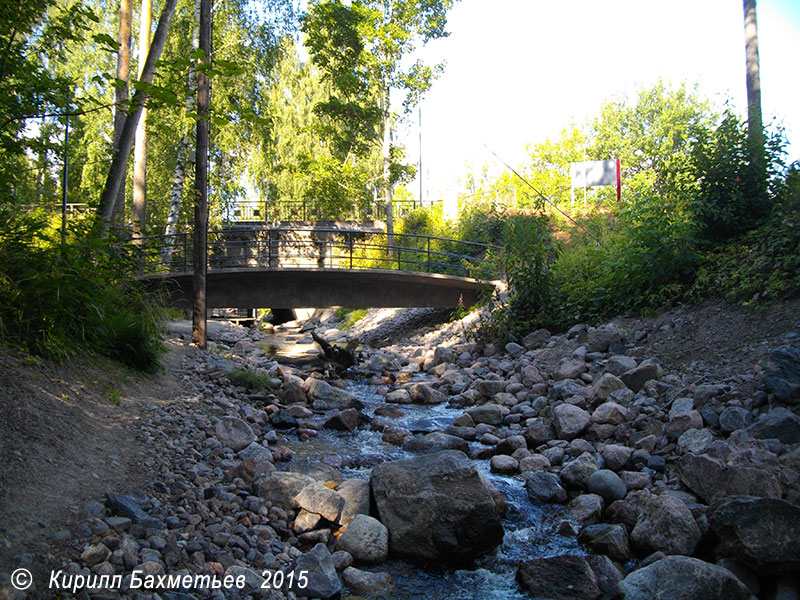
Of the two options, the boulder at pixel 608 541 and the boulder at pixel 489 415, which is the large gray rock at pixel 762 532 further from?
the boulder at pixel 489 415

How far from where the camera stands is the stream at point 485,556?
13.9 ft

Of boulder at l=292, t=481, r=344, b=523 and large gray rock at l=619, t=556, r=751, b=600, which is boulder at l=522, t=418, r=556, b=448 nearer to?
boulder at l=292, t=481, r=344, b=523

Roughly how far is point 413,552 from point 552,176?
51386 mm

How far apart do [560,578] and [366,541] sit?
146cm

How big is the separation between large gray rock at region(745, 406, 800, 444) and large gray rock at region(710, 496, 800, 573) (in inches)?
64.7

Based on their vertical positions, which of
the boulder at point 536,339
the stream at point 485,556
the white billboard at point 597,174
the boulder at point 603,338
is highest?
the white billboard at point 597,174

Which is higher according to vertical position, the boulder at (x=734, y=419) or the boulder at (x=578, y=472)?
the boulder at (x=734, y=419)

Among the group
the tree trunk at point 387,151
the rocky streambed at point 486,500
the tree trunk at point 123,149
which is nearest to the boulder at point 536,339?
the rocky streambed at point 486,500

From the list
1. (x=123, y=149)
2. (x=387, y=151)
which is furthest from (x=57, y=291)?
(x=387, y=151)

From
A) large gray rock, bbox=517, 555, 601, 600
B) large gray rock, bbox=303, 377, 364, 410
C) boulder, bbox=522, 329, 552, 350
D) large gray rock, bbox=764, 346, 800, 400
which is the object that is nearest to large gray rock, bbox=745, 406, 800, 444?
large gray rock, bbox=764, 346, 800, 400

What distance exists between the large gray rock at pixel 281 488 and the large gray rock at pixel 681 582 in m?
2.70

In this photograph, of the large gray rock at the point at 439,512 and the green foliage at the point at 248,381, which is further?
the green foliage at the point at 248,381

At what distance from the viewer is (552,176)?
52500mm

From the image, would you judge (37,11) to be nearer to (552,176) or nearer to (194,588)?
(194,588)
